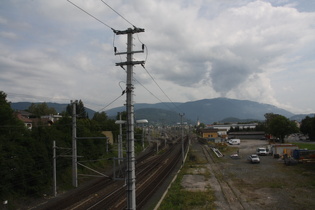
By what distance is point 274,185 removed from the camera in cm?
2788

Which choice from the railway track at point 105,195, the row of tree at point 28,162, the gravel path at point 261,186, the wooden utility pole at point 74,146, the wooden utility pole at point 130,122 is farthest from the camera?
the wooden utility pole at point 74,146

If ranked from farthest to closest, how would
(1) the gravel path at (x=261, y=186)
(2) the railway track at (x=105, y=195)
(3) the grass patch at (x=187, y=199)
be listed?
(2) the railway track at (x=105, y=195) → (1) the gravel path at (x=261, y=186) → (3) the grass patch at (x=187, y=199)

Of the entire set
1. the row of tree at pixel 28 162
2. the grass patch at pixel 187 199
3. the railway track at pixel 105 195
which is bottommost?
the railway track at pixel 105 195

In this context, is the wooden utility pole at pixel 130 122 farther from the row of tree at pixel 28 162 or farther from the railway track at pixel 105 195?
the railway track at pixel 105 195

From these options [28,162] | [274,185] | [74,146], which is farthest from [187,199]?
[28,162]

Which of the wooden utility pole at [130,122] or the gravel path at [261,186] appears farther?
A: the gravel path at [261,186]

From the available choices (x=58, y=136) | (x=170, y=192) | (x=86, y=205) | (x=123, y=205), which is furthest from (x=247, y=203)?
(x=58, y=136)

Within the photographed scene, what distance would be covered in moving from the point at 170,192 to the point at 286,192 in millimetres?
11009

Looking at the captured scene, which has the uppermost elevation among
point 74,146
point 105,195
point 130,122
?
point 130,122

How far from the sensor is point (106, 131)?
6888 centimetres

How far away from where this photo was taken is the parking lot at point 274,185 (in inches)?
865

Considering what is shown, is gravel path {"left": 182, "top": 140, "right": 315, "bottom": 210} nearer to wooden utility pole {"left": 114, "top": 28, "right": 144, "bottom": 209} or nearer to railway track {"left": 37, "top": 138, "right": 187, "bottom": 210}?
railway track {"left": 37, "top": 138, "right": 187, "bottom": 210}

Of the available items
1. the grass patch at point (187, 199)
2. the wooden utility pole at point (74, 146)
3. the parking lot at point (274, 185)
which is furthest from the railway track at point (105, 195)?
the parking lot at point (274, 185)

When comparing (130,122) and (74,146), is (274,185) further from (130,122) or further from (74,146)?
(74,146)
